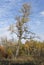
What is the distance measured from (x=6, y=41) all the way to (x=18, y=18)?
35.9ft

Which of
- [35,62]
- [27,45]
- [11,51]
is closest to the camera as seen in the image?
[35,62]

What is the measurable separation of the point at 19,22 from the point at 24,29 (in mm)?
1527

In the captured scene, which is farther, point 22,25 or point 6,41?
point 6,41

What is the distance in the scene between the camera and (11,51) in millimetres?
42281

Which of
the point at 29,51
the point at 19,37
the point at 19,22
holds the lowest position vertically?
the point at 29,51

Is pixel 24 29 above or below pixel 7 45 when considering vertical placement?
above

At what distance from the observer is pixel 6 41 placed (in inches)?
1818

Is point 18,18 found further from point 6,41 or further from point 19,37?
point 6,41

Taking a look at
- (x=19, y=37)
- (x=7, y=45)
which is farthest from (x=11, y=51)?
(x=19, y=37)

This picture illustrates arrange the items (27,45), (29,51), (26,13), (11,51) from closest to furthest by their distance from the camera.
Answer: (26,13) < (11,51) < (29,51) < (27,45)

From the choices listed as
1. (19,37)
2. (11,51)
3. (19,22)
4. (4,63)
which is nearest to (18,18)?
(19,22)

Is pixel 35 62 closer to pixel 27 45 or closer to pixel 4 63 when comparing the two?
pixel 4 63

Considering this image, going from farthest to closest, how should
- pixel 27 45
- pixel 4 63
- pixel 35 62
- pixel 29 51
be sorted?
pixel 27 45 → pixel 29 51 → pixel 4 63 → pixel 35 62

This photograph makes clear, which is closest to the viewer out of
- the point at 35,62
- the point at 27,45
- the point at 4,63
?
the point at 35,62
